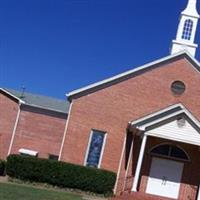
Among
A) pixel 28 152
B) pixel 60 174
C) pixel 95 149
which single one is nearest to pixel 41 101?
pixel 28 152

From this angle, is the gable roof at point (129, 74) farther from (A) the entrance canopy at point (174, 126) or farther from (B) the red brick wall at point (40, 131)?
(B) the red brick wall at point (40, 131)

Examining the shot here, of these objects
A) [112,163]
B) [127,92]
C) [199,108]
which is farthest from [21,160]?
[199,108]

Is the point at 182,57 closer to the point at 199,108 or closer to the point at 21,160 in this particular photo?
the point at 199,108

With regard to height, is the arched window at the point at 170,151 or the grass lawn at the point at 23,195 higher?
the arched window at the point at 170,151

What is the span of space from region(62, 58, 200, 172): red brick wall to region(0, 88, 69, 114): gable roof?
17.1 feet

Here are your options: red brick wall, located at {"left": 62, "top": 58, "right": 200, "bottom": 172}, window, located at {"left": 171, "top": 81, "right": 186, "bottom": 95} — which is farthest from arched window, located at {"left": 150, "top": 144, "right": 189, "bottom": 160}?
window, located at {"left": 171, "top": 81, "right": 186, "bottom": 95}

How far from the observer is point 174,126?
2923cm

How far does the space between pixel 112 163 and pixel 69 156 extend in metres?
2.39

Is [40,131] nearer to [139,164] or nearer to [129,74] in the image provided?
[129,74]

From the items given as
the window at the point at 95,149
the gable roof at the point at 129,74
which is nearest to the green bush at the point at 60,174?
the window at the point at 95,149

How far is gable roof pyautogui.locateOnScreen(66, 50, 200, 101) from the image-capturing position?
31750 mm

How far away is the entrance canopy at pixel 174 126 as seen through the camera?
29109mm

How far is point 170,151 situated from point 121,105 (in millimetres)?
3692

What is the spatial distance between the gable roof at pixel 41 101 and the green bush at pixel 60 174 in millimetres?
7377
